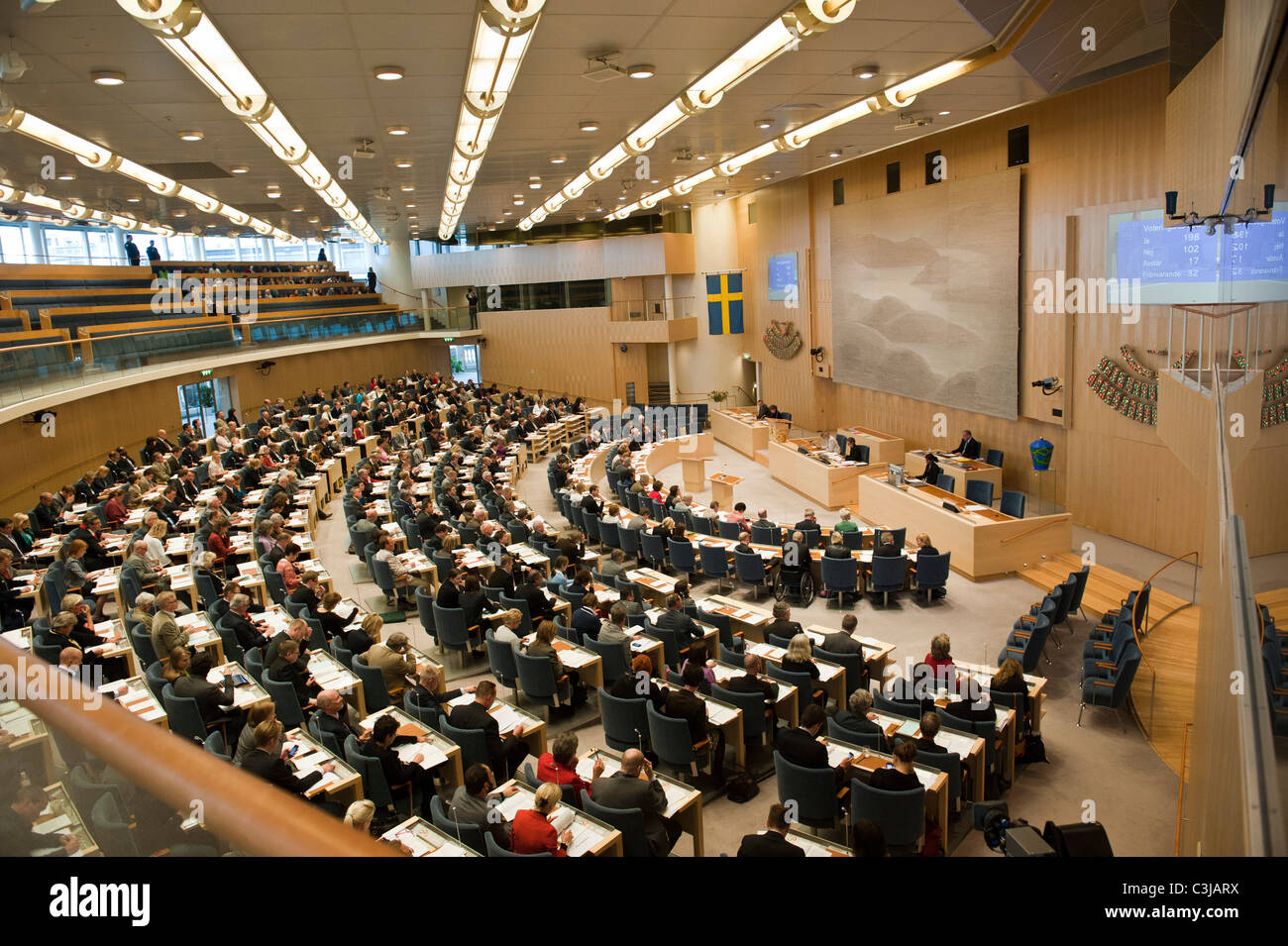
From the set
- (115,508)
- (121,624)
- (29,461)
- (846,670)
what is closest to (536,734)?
(846,670)

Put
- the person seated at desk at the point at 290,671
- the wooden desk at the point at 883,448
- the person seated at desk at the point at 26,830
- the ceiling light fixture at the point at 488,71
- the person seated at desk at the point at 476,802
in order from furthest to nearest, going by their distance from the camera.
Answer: the wooden desk at the point at 883,448 < the person seated at desk at the point at 290,671 < the ceiling light fixture at the point at 488,71 < the person seated at desk at the point at 476,802 < the person seated at desk at the point at 26,830

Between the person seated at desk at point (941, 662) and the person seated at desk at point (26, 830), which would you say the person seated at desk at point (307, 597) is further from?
the person seated at desk at point (26, 830)

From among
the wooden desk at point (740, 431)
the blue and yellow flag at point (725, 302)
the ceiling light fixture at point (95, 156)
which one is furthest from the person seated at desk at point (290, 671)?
the blue and yellow flag at point (725, 302)

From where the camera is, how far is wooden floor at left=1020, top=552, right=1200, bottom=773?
8219 millimetres

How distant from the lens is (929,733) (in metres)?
6.73

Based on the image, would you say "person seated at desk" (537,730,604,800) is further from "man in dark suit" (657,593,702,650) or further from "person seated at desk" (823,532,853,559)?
"person seated at desk" (823,532,853,559)

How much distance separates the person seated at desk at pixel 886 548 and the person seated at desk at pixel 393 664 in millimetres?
6706

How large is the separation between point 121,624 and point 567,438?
55.2 ft

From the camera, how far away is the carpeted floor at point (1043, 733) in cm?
676

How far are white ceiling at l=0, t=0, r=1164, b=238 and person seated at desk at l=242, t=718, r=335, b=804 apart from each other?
5447mm

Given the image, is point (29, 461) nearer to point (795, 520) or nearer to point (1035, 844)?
point (795, 520)

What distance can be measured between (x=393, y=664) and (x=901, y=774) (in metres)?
4.58

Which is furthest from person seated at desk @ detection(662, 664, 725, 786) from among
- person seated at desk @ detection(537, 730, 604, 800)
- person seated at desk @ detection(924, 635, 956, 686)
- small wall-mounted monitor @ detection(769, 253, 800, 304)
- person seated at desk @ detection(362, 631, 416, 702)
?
small wall-mounted monitor @ detection(769, 253, 800, 304)

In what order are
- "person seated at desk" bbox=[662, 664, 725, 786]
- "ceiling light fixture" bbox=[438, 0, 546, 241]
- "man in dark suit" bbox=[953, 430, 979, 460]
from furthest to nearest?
"man in dark suit" bbox=[953, 430, 979, 460], "person seated at desk" bbox=[662, 664, 725, 786], "ceiling light fixture" bbox=[438, 0, 546, 241]
